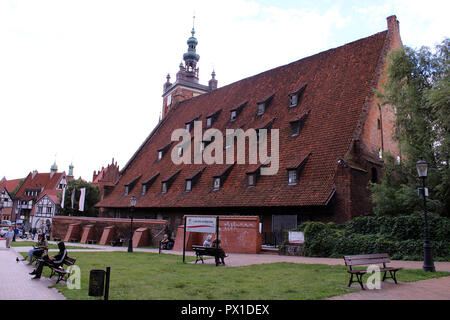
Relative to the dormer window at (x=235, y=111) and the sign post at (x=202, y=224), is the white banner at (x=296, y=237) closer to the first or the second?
the sign post at (x=202, y=224)

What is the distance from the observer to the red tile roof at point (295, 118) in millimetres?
22656

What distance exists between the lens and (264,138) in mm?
27625

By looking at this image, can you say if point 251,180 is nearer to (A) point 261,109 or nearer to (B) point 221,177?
(B) point 221,177

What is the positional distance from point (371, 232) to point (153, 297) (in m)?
13.9

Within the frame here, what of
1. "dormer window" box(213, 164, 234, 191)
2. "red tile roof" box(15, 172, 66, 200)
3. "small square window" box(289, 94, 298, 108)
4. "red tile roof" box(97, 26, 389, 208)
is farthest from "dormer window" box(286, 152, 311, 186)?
"red tile roof" box(15, 172, 66, 200)

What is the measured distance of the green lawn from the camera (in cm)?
868

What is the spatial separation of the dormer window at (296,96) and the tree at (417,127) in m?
6.87

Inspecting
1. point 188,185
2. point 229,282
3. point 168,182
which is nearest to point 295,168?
point 188,185

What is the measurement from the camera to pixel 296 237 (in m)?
20.6

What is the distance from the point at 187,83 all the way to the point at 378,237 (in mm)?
39592

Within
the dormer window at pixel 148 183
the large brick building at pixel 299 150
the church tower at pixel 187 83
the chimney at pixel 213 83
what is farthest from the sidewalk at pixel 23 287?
the chimney at pixel 213 83

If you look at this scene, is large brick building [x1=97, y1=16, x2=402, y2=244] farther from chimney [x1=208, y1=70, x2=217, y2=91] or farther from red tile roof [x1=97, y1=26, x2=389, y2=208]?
chimney [x1=208, y1=70, x2=217, y2=91]
